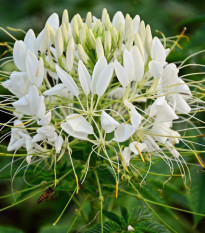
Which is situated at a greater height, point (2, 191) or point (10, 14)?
point (10, 14)

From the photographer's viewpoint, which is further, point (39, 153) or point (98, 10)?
point (98, 10)

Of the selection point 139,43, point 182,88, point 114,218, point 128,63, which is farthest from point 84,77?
point 114,218

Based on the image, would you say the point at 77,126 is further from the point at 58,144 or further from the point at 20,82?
the point at 20,82

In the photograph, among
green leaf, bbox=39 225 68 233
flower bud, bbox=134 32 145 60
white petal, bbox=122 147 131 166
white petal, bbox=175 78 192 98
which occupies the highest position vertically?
flower bud, bbox=134 32 145 60

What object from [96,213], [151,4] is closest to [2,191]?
[96,213]

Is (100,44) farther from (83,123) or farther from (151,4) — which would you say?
(151,4)

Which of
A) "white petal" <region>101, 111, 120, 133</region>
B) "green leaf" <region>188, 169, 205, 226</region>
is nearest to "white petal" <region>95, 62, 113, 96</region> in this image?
"white petal" <region>101, 111, 120, 133</region>

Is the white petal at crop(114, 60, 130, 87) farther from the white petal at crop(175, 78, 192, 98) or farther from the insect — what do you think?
the insect

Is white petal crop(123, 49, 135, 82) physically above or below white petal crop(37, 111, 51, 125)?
above
